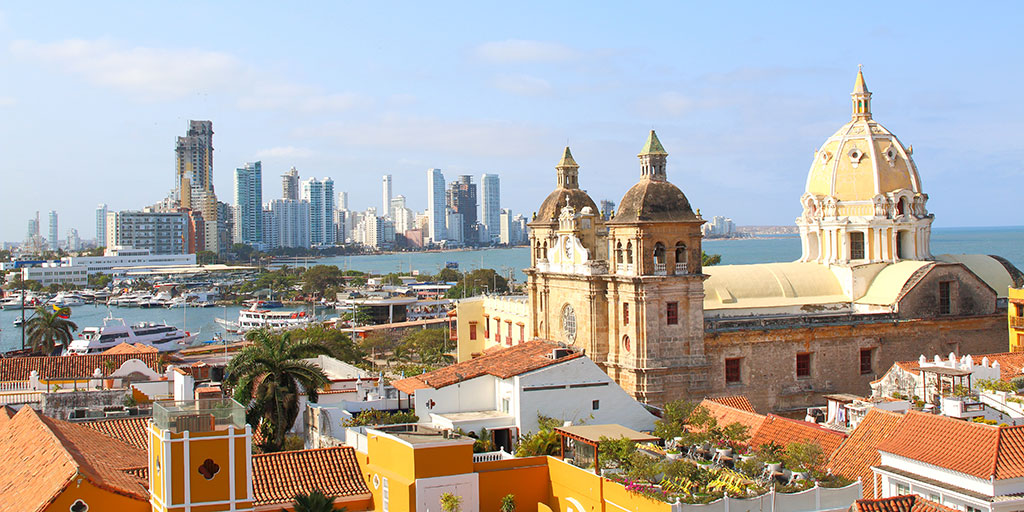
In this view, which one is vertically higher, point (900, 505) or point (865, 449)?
point (865, 449)

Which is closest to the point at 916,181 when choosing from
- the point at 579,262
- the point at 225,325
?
the point at 579,262

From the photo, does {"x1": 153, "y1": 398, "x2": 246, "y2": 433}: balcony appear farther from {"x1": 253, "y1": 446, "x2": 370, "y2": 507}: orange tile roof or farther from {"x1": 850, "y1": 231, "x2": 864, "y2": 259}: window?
{"x1": 850, "y1": 231, "x2": 864, "y2": 259}: window

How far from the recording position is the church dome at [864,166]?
1861 inches

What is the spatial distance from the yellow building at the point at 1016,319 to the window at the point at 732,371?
34.0 ft

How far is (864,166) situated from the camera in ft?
156

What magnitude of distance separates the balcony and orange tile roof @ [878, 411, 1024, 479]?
12165mm

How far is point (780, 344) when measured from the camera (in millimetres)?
39938

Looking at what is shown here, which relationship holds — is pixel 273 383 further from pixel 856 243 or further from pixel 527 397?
pixel 856 243

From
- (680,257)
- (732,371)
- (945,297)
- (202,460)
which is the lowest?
(732,371)

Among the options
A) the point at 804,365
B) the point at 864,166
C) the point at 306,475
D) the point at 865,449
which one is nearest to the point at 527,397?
the point at 306,475

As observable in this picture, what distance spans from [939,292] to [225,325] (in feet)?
270

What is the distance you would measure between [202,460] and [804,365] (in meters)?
27.0

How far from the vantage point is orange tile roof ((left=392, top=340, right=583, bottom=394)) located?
2784cm

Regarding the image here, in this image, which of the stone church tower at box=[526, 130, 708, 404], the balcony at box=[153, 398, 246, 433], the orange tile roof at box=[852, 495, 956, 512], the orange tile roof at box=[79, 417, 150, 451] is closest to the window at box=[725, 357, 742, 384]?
the stone church tower at box=[526, 130, 708, 404]
